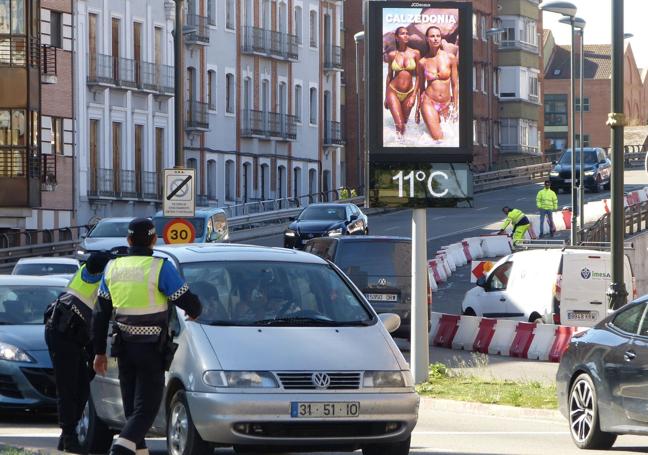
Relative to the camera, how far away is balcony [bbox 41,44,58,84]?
62.6 meters

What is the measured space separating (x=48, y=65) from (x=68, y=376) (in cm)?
4973

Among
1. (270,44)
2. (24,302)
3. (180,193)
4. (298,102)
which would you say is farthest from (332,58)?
(24,302)

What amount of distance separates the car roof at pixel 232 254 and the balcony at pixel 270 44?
67260 millimetres

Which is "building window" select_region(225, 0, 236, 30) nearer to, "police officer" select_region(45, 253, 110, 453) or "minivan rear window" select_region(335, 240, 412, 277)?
"minivan rear window" select_region(335, 240, 412, 277)

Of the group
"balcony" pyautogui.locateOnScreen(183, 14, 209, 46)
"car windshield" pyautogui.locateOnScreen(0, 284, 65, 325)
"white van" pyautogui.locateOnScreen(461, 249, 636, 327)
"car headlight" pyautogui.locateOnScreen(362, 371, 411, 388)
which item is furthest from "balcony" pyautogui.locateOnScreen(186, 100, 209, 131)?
"car headlight" pyautogui.locateOnScreen(362, 371, 411, 388)

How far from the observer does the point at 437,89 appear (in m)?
22.4

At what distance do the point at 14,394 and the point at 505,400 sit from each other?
552 cm

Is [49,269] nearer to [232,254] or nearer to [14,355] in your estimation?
[14,355]

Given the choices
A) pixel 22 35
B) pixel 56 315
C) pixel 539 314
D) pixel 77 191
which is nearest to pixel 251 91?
pixel 77 191

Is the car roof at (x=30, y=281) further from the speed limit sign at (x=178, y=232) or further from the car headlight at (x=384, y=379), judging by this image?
the speed limit sign at (x=178, y=232)

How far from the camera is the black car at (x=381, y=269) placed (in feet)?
97.3

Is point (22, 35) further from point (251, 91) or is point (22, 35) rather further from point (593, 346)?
point (593, 346)

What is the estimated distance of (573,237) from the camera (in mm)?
49062

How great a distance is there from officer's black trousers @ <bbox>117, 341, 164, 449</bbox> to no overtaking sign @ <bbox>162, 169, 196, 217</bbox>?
18066 mm
